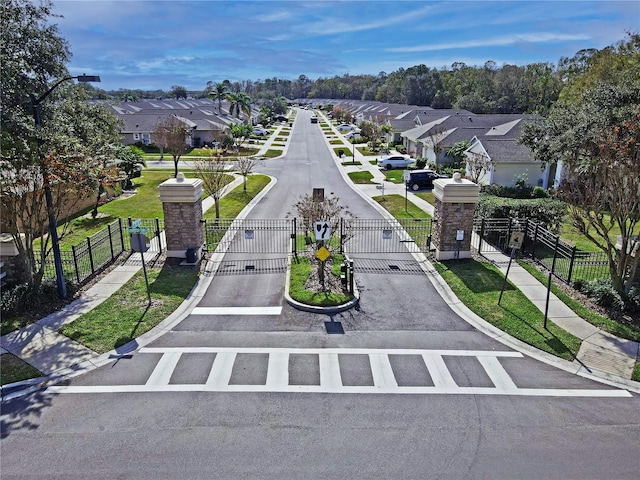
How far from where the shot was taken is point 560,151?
1703cm

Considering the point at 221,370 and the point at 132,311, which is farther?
the point at 132,311

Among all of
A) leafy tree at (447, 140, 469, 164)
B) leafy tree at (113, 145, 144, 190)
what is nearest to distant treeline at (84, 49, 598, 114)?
leafy tree at (447, 140, 469, 164)

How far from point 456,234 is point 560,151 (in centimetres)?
518

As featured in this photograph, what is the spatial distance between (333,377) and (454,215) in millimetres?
9073

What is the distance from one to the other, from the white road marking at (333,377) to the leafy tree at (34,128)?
19.0ft

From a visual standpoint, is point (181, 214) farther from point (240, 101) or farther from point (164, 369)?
point (240, 101)

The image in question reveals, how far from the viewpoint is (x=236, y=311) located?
12.9 meters

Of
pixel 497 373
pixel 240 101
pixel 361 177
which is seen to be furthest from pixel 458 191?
pixel 240 101

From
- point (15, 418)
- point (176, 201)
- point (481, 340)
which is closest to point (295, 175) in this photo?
point (176, 201)

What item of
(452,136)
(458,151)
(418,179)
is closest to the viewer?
(418,179)

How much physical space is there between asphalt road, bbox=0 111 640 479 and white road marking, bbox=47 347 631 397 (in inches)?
1.6

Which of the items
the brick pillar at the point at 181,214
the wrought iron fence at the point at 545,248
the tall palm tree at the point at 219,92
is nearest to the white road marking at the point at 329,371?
the brick pillar at the point at 181,214

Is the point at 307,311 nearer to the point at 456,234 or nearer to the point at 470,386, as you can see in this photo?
the point at 470,386

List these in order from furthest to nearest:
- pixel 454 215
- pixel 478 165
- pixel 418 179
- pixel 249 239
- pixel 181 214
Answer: pixel 418 179 < pixel 478 165 < pixel 249 239 < pixel 454 215 < pixel 181 214
